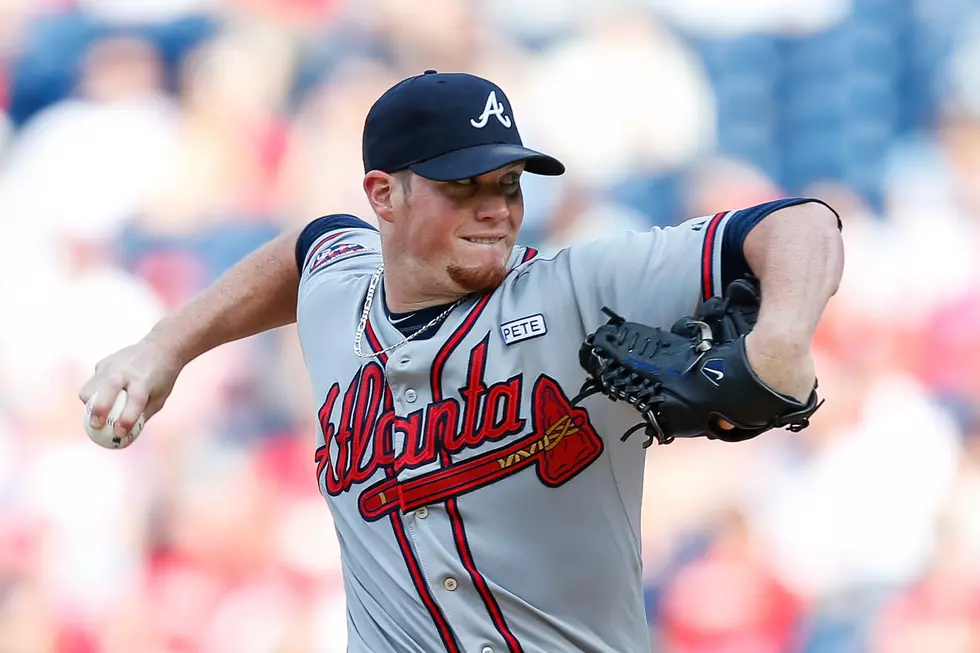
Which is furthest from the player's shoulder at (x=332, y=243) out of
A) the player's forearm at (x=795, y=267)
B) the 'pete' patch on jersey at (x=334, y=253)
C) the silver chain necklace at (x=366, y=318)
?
the player's forearm at (x=795, y=267)

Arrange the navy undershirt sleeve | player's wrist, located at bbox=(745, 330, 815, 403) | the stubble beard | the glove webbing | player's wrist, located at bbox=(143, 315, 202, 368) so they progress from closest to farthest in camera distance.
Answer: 1. player's wrist, located at bbox=(745, 330, 815, 403)
2. the glove webbing
3. the navy undershirt sleeve
4. the stubble beard
5. player's wrist, located at bbox=(143, 315, 202, 368)

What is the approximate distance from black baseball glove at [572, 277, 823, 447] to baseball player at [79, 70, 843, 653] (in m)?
0.12

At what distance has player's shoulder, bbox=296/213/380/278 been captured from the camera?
84.4 inches

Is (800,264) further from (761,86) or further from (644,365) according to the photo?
(761,86)

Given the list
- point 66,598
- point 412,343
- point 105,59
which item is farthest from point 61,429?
point 412,343

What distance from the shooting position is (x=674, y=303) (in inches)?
61.3

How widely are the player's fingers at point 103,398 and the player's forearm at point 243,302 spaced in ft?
0.71

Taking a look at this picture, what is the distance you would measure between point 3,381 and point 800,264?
12.5 ft

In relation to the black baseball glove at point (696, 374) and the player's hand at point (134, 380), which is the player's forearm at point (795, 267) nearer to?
the black baseball glove at point (696, 374)

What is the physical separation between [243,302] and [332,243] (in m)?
0.20

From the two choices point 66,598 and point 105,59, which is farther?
point 105,59

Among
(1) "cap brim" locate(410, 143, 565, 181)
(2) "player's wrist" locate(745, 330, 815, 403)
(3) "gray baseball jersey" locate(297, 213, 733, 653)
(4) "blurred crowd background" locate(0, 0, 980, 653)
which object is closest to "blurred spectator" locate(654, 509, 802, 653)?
(4) "blurred crowd background" locate(0, 0, 980, 653)

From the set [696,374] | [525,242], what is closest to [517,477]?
[696,374]

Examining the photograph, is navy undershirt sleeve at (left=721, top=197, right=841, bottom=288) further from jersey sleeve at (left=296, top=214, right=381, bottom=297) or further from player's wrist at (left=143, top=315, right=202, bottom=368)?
player's wrist at (left=143, top=315, right=202, bottom=368)
